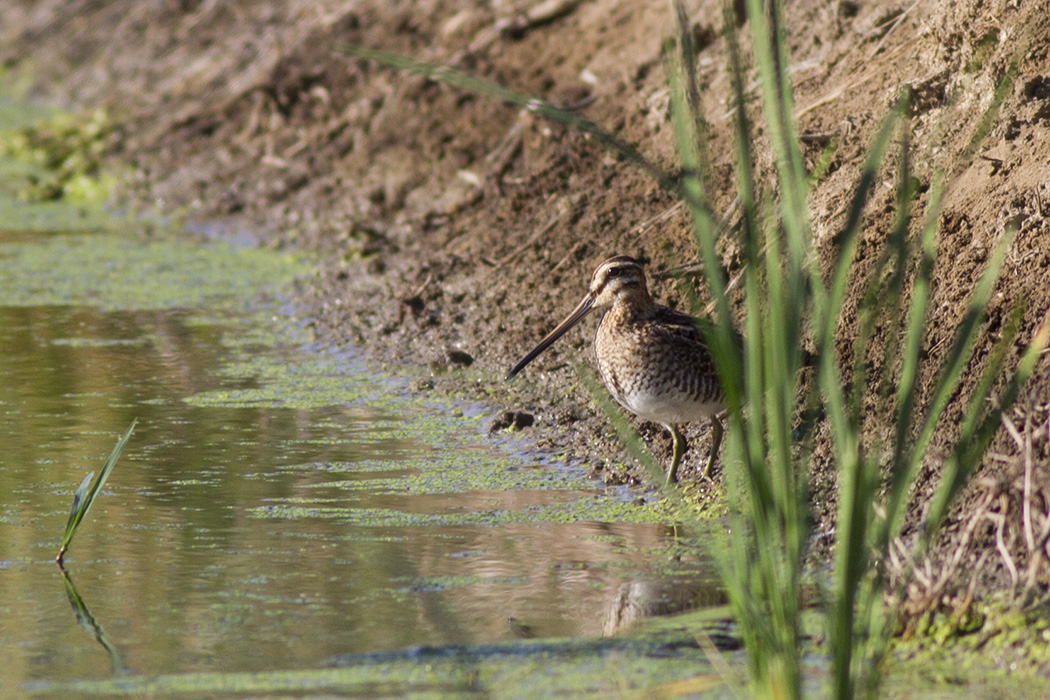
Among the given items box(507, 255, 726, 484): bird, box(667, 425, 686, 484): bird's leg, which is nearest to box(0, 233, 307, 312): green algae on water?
box(507, 255, 726, 484): bird

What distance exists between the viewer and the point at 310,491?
202 inches

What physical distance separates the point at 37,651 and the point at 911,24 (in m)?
4.25

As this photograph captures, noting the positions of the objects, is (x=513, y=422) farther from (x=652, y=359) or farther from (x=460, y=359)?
(x=652, y=359)

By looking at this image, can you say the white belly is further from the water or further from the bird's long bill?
the bird's long bill

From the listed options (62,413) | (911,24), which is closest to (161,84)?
(62,413)

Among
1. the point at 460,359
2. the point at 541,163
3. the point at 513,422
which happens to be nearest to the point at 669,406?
the point at 513,422

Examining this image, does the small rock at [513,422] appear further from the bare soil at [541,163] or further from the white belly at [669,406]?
the white belly at [669,406]

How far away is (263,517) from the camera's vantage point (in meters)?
4.82

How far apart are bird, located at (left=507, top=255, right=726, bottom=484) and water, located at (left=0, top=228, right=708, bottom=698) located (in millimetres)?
330

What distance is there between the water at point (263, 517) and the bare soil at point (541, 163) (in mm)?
434

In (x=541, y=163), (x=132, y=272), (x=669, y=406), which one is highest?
(x=541, y=163)

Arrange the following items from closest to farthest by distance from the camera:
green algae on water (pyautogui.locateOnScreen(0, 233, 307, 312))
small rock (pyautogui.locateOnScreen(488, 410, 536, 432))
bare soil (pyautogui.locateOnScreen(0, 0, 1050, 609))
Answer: bare soil (pyautogui.locateOnScreen(0, 0, 1050, 609)) → small rock (pyautogui.locateOnScreen(488, 410, 536, 432)) → green algae on water (pyautogui.locateOnScreen(0, 233, 307, 312))

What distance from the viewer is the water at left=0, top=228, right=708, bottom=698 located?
12.6ft

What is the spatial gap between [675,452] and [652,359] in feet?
1.29
